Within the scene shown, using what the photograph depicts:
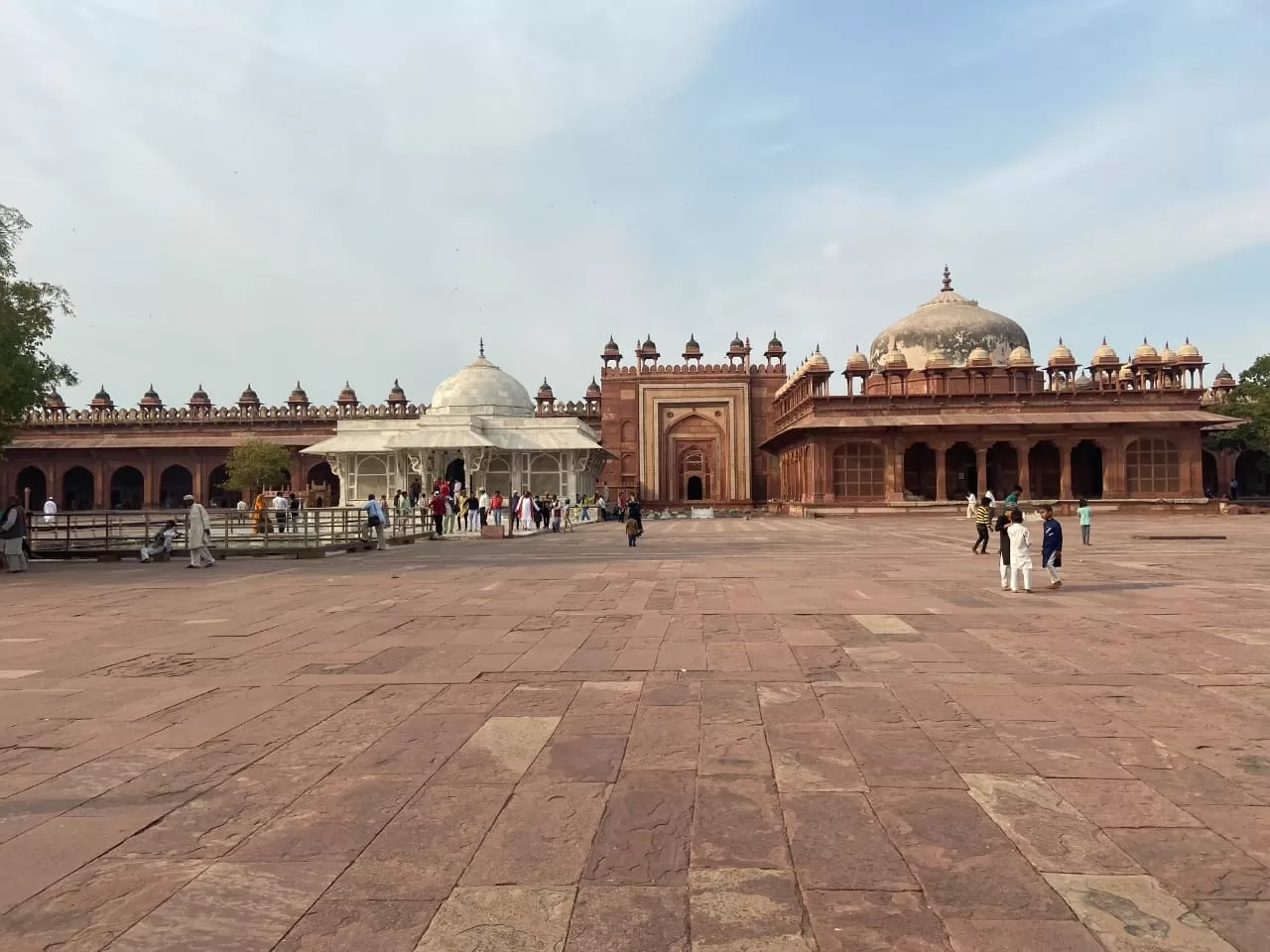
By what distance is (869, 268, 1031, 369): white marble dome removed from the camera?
38500 millimetres

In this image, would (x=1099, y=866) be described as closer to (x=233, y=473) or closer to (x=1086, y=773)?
(x=1086, y=773)

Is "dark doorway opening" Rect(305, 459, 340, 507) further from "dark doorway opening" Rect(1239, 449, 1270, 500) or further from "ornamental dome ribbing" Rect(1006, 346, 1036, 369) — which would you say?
"dark doorway opening" Rect(1239, 449, 1270, 500)

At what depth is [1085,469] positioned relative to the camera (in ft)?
115

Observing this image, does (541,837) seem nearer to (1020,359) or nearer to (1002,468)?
(1002,468)

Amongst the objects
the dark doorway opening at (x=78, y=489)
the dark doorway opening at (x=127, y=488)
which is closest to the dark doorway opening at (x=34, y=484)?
the dark doorway opening at (x=78, y=489)

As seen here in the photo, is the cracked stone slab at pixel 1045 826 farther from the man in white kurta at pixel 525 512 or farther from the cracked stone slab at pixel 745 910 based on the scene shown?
the man in white kurta at pixel 525 512

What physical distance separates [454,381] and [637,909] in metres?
37.4

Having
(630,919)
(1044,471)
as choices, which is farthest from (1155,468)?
(630,919)

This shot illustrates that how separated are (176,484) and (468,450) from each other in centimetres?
2313

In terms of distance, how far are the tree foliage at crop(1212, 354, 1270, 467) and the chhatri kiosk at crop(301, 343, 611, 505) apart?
26129 mm

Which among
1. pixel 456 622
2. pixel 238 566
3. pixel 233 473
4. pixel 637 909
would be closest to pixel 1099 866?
pixel 637 909

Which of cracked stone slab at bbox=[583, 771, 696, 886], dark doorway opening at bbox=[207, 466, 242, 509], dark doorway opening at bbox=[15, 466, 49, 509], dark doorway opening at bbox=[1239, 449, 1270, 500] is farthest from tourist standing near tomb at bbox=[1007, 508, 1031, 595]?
dark doorway opening at bbox=[15, 466, 49, 509]

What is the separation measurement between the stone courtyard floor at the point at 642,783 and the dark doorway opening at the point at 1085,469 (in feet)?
100

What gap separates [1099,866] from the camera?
2514 mm
